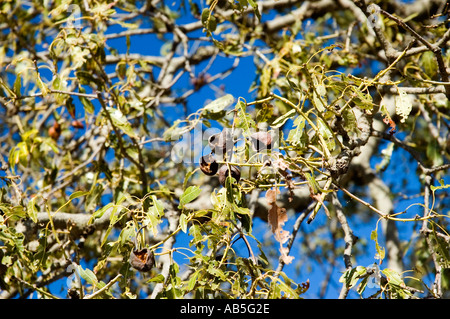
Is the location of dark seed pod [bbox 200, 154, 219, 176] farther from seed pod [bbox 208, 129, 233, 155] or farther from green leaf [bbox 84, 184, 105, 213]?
green leaf [bbox 84, 184, 105, 213]

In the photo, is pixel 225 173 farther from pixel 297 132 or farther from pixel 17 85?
pixel 17 85

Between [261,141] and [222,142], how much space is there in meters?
0.13

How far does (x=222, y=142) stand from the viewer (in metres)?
1.58

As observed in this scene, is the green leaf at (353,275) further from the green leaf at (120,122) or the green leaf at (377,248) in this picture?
the green leaf at (120,122)

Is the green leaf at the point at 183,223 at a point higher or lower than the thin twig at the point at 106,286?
higher

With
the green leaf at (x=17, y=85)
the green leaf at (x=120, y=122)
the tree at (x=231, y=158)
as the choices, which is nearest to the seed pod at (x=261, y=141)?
the tree at (x=231, y=158)

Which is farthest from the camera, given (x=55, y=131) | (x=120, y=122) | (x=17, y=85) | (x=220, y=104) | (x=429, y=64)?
(x=55, y=131)

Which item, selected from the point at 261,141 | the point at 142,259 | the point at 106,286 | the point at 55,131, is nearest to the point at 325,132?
the point at 261,141

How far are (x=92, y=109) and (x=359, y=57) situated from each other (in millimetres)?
1661

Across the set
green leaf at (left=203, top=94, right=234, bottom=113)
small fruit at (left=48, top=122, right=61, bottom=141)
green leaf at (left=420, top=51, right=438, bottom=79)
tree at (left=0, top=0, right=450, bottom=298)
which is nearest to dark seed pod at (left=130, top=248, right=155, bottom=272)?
tree at (left=0, top=0, right=450, bottom=298)

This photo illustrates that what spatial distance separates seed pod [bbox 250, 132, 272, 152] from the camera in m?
1.56

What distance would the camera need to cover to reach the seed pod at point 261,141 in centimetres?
156

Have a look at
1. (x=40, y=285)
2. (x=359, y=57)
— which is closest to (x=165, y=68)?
(x=359, y=57)
